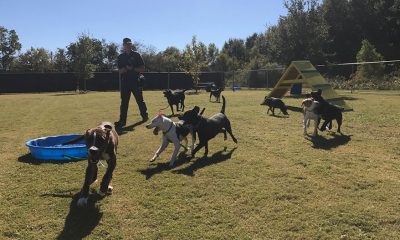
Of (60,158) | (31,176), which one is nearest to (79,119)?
(60,158)

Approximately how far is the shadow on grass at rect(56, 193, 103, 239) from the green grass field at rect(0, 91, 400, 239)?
11 mm

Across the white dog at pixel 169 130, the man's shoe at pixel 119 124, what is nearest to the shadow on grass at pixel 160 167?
the white dog at pixel 169 130

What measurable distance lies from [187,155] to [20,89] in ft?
119

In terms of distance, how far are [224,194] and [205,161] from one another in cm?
176

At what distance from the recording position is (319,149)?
7.29 metres

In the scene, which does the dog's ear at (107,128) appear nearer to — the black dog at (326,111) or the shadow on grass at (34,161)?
the shadow on grass at (34,161)

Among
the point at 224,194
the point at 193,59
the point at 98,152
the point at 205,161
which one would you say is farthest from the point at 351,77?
the point at 98,152

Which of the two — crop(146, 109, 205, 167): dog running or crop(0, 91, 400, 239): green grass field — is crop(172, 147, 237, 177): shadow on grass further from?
crop(146, 109, 205, 167): dog running

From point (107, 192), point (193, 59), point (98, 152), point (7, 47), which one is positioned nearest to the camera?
point (98, 152)

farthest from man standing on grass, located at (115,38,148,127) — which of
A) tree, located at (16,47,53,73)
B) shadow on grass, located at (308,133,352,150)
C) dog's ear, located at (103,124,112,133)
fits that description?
tree, located at (16,47,53,73)

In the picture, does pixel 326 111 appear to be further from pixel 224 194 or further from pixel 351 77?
pixel 351 77

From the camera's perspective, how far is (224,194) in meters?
4.85

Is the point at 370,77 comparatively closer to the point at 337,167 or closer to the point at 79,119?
the point at 79,119

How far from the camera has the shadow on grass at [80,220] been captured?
3819 mm
